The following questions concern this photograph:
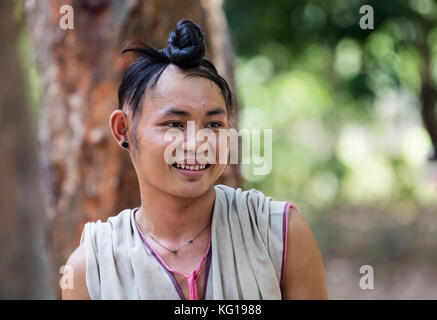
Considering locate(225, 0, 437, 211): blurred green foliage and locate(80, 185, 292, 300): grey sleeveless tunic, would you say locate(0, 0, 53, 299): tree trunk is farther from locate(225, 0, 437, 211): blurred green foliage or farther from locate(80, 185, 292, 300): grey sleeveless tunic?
locate(80, 185, 292, 300): grey sleeveless tunic

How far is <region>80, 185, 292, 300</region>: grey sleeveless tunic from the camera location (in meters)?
1.62

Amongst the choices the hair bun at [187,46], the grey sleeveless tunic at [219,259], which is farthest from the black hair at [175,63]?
the grey sleeveless tunic at [219,259]

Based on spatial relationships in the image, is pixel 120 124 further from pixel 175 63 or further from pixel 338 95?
pixel 338 95

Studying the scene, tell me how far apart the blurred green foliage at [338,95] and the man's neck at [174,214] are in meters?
3.78

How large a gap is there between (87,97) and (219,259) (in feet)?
5.72

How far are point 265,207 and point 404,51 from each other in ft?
14.7

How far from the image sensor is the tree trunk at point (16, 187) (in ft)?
15.7

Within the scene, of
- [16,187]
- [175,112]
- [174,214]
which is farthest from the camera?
[16,187]

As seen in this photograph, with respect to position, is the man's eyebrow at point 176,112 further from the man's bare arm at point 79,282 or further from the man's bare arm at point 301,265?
the man's bare arm at point 79,282

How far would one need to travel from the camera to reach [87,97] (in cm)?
312

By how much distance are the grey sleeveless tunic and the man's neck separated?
5 centimetres

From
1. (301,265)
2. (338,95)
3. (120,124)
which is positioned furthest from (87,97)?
(338,95)
